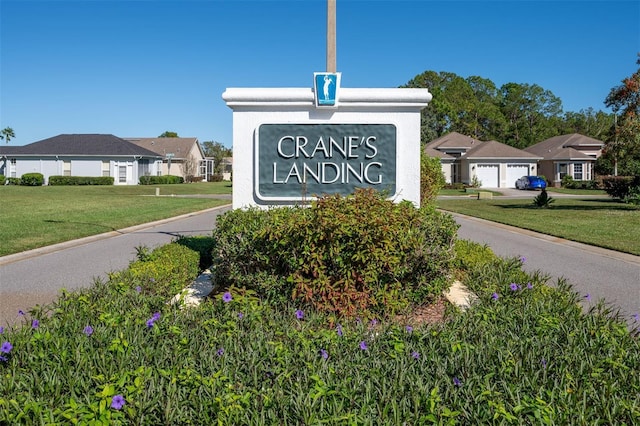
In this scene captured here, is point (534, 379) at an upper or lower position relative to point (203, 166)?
lower

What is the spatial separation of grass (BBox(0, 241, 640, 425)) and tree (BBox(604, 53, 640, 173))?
20671 millimetres

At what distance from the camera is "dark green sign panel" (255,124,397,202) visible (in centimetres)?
737

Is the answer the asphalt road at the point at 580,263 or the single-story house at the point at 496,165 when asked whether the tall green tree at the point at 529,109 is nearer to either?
the single-story house at the point at 496,165

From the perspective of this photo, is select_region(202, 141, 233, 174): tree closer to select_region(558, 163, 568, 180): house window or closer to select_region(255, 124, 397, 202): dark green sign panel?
select_region(558, 163, 568, 180): house window

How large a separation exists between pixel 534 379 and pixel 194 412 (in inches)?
79.4

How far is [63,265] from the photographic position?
32.2 ft

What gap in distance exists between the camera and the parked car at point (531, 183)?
4834 centimetres

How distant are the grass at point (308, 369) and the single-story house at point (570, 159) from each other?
55473 millimetres

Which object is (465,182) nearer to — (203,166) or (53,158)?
(203,166)

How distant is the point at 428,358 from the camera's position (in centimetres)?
366

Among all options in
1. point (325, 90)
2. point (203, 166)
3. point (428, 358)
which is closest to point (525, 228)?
point (325, 90)

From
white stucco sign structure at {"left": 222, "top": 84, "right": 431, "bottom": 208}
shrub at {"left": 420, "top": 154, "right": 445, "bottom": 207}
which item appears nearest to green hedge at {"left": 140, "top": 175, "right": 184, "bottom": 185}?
shrub at {"left": 420, "top": 154, "right": 445, "bottom": 207}

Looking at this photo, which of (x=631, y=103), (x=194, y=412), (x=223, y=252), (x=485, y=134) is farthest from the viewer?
(x=485, y=134)

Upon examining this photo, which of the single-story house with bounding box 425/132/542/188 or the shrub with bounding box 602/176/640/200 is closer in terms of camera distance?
the shrub with bounding box 602/176/640/200
